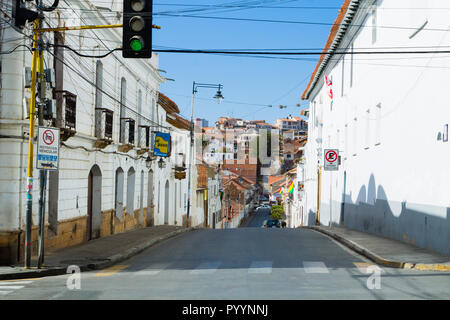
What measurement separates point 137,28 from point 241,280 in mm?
5132

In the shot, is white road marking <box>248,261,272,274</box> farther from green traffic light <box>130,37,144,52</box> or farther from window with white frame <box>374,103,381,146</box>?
window with white frame <box>374,103,381,146</box>

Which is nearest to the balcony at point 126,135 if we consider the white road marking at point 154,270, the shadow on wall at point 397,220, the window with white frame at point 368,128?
the window with white frame at point 368,128

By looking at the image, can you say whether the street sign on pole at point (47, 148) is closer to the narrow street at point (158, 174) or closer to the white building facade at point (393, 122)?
the narrow street at point (158, 174)

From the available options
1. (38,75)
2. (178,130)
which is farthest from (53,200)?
(178,130)

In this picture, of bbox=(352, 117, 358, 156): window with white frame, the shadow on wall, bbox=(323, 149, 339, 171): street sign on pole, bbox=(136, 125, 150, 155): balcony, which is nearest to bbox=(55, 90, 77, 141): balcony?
the shadow on wall

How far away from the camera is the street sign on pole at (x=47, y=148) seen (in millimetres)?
12898

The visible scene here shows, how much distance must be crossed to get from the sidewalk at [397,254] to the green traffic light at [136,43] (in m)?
7.87

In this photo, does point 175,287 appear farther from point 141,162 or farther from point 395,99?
point 141,162

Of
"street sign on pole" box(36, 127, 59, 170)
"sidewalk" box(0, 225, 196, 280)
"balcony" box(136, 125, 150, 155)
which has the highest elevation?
"balcony" box(136, 125, 150, 155)

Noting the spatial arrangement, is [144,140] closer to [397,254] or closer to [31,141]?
[31,141]

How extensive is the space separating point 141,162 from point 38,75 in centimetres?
1714

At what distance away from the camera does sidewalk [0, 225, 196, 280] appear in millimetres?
12703

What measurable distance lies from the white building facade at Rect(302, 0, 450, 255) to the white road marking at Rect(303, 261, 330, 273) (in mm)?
3356

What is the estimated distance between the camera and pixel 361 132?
26.5 m
